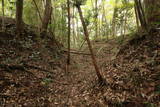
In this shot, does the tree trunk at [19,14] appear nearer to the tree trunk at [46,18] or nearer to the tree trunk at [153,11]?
the tree trunk at [46,18]

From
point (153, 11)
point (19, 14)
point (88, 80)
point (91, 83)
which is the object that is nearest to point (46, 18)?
point (19, 14)

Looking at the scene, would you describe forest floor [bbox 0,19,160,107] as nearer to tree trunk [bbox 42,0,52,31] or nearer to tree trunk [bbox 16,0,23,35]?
tree trunk [bbox 16,0,23,35]

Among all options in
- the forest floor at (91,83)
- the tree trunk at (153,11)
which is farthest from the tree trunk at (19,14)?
the tree trunk at (153,11)

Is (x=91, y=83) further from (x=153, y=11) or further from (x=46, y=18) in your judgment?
(x=46, y=18)

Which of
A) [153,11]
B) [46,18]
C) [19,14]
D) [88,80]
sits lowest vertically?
[88,80]

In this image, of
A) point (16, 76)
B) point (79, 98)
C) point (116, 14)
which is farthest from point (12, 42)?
point (116, 14)

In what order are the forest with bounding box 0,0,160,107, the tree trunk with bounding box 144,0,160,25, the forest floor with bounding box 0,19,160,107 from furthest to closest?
the tree trunk with bounding box 144,0,160,25 → the forest with bounding box 0,0,160,107 → the forest floor with bounding box 0,19,160,107

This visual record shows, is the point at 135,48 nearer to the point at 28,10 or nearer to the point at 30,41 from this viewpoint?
the point at 30,41

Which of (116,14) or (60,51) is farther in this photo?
(116,14)

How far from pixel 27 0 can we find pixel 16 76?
786 cm

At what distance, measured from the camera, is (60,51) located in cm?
1118

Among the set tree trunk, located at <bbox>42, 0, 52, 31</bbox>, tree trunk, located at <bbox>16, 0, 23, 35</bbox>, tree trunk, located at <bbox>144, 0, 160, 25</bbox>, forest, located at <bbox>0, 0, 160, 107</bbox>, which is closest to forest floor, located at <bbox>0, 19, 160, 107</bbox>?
forest, located at <bbox>0, 0, 160, 107</bbox>

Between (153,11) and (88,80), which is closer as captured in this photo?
(153,11)

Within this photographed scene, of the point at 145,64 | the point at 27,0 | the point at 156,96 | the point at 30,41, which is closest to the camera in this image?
the point at 156,96
